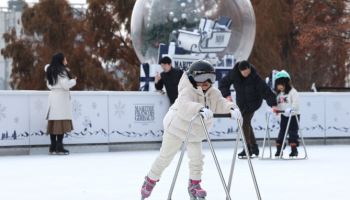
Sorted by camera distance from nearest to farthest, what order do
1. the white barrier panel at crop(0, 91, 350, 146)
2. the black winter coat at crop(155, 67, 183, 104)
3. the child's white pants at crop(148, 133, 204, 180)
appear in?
1. the child's white pants at crop(148, 133, 204, 180)
2. the white barrier panel at crop(0, 91, 350, 146)
3. the black winter coat at crop(155, 67, 183, 104)

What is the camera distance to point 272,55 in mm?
32875

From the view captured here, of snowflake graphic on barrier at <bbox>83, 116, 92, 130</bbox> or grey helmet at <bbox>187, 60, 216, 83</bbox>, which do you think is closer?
grey helmet at <bbox>187, 60, 216, 83</bbox>

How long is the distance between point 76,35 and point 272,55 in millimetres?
9419

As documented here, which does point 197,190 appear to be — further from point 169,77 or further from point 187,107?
point 169,77

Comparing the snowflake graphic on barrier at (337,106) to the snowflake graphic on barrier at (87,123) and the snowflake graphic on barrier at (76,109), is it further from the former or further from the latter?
the snowflake graphic on barrier at (76,109)

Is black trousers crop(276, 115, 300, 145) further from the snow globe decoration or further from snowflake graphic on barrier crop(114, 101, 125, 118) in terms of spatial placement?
the snow globe decoration

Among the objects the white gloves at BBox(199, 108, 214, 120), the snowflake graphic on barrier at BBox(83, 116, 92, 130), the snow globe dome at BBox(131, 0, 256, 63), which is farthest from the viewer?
the snow globe dome at BBox(131, 0, 256, 63)

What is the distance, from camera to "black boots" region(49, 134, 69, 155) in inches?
565

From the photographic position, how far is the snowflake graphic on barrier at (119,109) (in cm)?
1553

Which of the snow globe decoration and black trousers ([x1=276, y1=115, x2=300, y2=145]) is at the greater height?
the snow globe decoration

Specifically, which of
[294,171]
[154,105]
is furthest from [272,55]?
[294,171]

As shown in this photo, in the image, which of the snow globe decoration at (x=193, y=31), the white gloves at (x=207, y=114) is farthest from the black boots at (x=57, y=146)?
the white gloves at (x=207, y=114)

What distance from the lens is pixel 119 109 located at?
15.6m

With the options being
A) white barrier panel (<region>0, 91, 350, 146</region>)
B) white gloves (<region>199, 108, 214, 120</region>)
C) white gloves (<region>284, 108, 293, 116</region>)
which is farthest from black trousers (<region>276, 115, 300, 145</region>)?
white gloves (<region>199, 108, 214, 120</region>)
